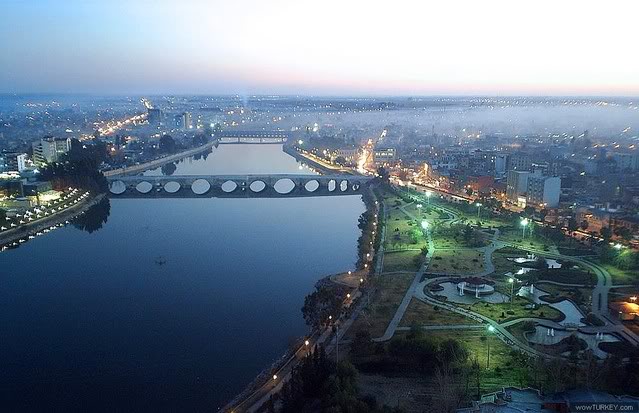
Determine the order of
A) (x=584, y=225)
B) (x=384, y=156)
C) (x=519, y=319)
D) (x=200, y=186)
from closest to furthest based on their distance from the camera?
(x=519, y=319)
(x=584, y=225)
(x=200, y=186)
(x=384, y=156)

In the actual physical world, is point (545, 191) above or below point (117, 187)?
above

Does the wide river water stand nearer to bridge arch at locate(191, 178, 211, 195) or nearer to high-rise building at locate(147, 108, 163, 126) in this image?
bridge arch at locate(191, 178, 211, 195)

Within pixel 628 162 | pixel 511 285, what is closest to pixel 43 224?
pixel 511 285

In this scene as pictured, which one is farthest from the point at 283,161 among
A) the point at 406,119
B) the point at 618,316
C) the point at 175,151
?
the point at 406,119

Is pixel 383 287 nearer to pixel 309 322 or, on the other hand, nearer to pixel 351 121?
pixel 309 322

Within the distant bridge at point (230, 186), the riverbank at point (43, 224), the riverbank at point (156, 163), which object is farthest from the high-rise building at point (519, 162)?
the riverbank at point (156, 163)

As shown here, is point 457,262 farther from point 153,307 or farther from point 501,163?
point 501,163

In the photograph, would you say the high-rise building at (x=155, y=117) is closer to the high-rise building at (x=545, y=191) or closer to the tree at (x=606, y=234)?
the high-rise building at (x=545, y=191)

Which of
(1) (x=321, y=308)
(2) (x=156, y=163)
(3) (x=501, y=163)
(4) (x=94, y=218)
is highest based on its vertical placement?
(3) (x=501, y=163)
